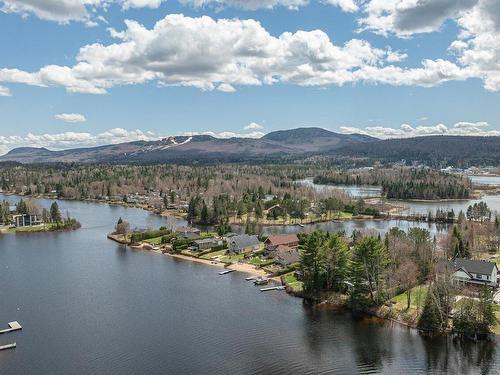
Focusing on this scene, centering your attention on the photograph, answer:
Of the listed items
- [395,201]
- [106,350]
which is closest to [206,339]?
[106,350]

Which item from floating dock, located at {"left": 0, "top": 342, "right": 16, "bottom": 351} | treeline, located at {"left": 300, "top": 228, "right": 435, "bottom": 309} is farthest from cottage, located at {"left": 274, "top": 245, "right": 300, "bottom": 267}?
floating dock, located at {"left": 0, "top": 342, "right": 16, "bottom": 351}

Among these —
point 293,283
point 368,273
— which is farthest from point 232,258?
point 368,273

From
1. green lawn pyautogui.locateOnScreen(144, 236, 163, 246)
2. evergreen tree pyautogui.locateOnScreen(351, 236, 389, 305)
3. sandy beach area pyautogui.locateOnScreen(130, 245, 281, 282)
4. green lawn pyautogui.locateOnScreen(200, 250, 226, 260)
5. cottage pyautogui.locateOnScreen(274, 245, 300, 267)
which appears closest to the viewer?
evergreen tree pyautogui.locateOnScreen(351, 236, 389, 305)

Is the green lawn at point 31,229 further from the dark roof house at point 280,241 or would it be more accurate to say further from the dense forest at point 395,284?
the dense forest at point 395,284

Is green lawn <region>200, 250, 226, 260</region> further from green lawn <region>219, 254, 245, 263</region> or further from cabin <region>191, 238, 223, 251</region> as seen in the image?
cabin <region>191, 238, 223, 251</region>

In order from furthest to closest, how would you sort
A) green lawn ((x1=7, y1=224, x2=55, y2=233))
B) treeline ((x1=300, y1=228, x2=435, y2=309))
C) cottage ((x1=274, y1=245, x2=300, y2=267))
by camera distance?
green lawn ((x1=7, y1=224, x2=55, y2=233)) → cottage ((x1=274, y1=245, x2=300, y2=267)) → treeline ((x1=300, y1=228, x2=435, y2=309))

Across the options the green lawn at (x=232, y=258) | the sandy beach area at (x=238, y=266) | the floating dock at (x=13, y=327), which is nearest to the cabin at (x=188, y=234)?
the sandy beach area at (x=238, y=266)

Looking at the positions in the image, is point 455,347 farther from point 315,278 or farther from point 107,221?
point 107,221
